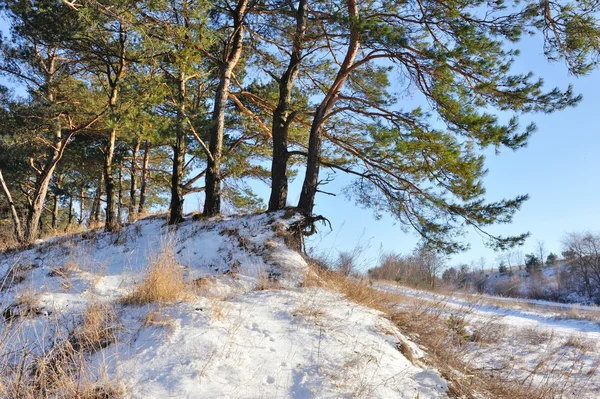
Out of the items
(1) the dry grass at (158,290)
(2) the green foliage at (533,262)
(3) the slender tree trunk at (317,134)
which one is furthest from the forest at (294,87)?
(2) the green foliage at (533,262)

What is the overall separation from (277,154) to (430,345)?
17.0 feet

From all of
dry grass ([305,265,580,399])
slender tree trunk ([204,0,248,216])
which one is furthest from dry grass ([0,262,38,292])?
dry grass ([305,265,580,399])

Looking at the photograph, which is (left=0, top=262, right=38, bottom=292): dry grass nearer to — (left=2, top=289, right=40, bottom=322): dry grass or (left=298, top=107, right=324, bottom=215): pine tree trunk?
(left=2, top=289, right=40, bottom=322): dry grass

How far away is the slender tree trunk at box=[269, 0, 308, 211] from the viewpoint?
7125 mm

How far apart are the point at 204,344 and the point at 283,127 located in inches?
231

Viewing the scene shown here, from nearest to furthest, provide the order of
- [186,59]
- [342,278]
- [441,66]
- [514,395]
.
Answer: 1. [514,395]
2. [342,278]
3. [441,66]
4. [186,59]

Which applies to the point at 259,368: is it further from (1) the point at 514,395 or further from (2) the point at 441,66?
(2) the point at 441,66

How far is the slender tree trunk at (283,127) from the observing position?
7.12 meters

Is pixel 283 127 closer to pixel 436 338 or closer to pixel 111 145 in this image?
pixel 436 338

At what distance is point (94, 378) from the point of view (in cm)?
217

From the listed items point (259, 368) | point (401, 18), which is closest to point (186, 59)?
point (401, 18)

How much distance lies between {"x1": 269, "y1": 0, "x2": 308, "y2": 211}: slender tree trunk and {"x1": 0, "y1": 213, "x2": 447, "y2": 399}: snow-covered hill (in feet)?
9.94

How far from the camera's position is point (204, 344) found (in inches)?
98.4

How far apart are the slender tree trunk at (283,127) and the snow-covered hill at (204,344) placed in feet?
9.94
